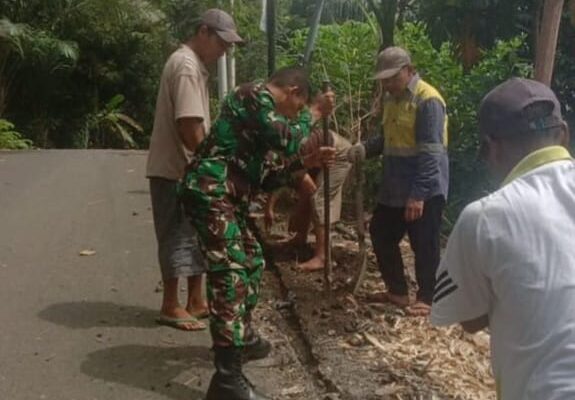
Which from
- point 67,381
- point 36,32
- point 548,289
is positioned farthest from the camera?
point 36,32

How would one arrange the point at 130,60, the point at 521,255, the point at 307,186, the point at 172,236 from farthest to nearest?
1. the point at 130,60
2. the point at 307,186
3. the point at 172,236
4. the point at 521,255

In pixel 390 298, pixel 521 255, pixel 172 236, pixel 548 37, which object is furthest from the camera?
pixel 390 298

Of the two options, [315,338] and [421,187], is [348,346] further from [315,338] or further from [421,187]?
A: [421,187]

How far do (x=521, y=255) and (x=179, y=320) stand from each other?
402 centimetres

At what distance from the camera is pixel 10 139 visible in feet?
60.0

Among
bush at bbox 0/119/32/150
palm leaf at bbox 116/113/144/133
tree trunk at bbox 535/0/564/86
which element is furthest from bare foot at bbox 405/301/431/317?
palm leaf at bbox 116/113/144/133

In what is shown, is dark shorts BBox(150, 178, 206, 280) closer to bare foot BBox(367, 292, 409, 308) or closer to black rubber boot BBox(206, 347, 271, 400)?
black rubber boot BBox(206, 347, 271, 400)

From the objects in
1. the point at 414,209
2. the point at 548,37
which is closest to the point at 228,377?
the point at 414,209

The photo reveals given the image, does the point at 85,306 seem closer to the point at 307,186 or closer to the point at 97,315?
the point at 97,315

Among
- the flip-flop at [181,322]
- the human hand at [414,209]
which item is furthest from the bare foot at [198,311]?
the human hand at [414,209]

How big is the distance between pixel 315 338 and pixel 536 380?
146 inches

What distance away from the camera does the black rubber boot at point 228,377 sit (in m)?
4.94

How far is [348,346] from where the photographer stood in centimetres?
596

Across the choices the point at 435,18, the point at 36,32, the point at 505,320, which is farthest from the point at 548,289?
the point at 36,32
